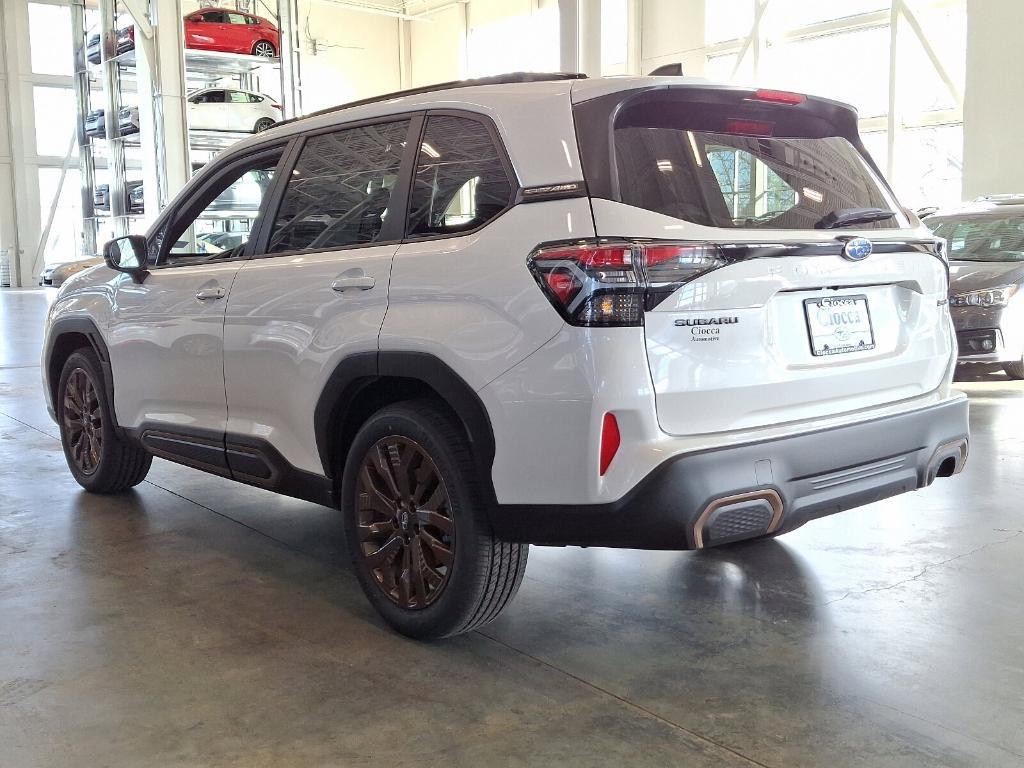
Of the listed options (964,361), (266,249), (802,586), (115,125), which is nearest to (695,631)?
(802,586)

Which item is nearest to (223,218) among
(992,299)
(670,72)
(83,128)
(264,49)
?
(670,72)

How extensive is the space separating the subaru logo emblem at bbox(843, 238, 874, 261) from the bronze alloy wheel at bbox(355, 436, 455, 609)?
1.31 m

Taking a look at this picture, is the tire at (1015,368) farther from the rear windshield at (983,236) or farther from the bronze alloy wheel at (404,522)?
the bronze alloy wheel at (404,522)

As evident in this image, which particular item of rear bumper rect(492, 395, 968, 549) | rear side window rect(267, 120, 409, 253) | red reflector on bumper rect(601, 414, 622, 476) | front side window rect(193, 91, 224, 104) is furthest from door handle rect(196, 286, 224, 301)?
front side window rect(193, 91, 224, 104)

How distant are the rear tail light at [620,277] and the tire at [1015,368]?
650cm

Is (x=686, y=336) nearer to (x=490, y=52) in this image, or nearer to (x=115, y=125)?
(x=115, y=125)

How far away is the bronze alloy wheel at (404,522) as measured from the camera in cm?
299

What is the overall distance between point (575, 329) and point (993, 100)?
14515 millimetres

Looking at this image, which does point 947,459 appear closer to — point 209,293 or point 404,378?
point 404,378

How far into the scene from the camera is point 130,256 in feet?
14.4

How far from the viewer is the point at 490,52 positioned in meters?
29.5

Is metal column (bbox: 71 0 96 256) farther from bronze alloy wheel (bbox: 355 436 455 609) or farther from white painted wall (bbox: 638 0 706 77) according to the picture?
bronze alloy wheel (bbox: 355 436 455 609)

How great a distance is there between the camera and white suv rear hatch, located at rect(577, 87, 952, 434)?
2582mm

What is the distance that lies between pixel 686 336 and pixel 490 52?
28552mm
